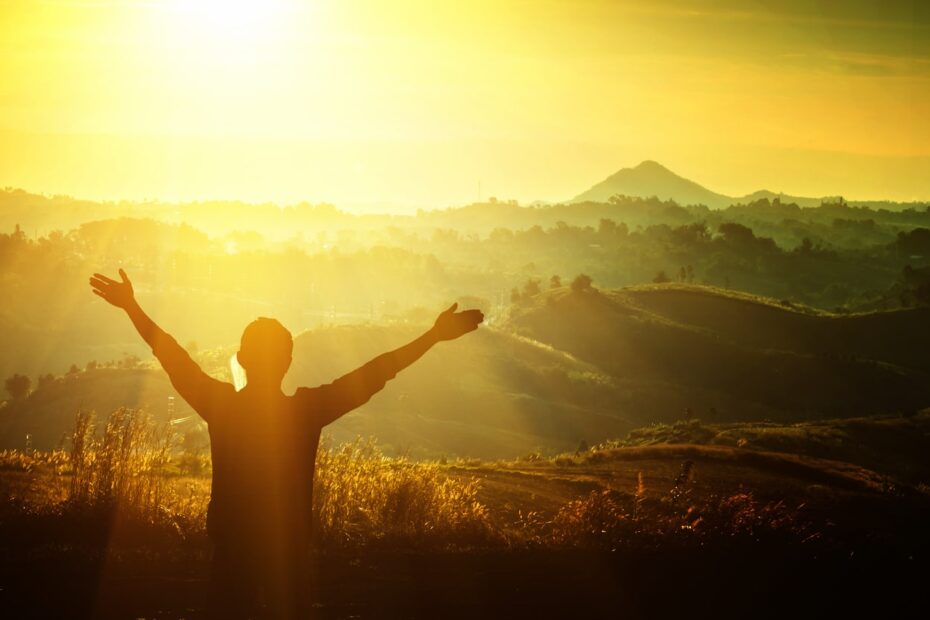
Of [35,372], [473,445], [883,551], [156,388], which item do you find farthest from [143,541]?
[35,372]

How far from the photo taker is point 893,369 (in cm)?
11194

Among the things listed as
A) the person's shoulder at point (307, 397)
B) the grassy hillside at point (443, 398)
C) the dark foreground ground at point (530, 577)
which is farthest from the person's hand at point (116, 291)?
the grassy hillside at point (443, 398)

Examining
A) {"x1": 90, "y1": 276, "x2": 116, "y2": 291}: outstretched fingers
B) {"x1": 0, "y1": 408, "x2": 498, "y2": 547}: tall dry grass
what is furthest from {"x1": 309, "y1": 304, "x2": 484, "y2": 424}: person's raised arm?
{"x1": 0, "y1": 408, "x2": 498, "y2": 547}: tall dry grass

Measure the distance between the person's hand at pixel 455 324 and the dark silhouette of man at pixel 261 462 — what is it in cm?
52

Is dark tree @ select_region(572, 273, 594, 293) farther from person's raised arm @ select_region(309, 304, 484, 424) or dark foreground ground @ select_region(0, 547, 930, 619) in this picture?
person's raised arm @ select_region(309, 304, 484, 424)

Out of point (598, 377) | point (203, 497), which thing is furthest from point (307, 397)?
point (598, 377)

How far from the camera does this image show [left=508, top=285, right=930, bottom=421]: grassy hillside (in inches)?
4274

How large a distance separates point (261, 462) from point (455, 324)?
54.6 inches

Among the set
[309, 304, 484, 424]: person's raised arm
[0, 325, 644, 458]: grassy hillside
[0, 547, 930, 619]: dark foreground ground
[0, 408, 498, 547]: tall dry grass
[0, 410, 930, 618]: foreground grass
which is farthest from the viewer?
[0, 325, 644, 458]: grassy hillside

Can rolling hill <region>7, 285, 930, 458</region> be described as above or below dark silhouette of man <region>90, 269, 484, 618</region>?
below

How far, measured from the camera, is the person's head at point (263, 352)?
527 cm

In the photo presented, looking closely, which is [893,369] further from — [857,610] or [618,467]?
[857,610]

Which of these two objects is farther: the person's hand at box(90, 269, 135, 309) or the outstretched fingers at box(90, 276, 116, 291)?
the outstretched fingers at box(90, 276, 116, 291)

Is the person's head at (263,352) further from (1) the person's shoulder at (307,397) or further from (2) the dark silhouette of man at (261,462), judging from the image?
(1) the person's shoulder at (307,397)
